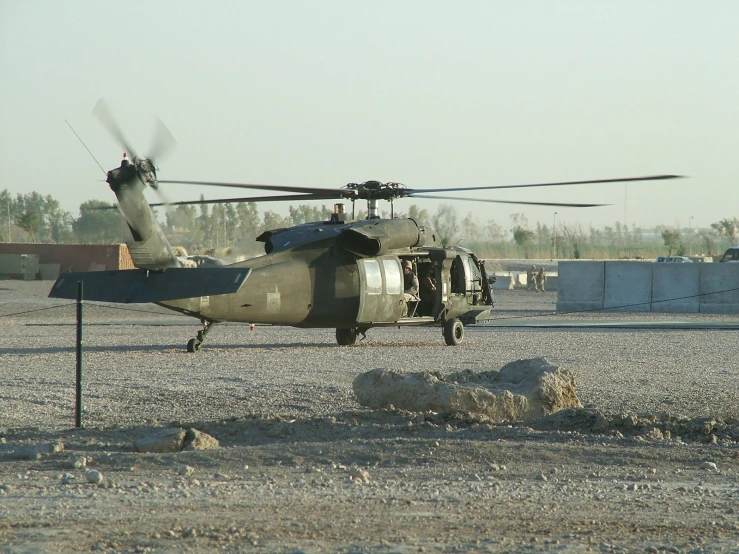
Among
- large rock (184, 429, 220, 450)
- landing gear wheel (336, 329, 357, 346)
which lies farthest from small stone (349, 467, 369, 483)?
landing gear wheel (336, 329, 357, 346)

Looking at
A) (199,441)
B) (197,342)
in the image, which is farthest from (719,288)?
(199,441)

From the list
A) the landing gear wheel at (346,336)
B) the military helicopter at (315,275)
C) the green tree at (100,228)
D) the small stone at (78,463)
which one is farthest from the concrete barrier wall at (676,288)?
the green tree at (100,228)

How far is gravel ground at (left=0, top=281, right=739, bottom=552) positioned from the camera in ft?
18.7

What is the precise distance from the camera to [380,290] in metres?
19.6

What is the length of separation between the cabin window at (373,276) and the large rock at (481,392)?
8121mm

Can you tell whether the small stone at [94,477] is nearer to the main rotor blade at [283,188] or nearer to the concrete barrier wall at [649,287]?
the main rotor blade at [283,188]

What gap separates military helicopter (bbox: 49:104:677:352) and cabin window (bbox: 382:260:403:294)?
20 millimetres

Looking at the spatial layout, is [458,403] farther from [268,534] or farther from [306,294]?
[306,294]

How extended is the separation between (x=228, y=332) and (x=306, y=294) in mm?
8291

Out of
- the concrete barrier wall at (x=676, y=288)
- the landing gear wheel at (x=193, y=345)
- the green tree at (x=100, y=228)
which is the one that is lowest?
the landing gear wheel at (x=193, y=345)

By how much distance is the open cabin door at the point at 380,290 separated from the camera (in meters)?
19.3

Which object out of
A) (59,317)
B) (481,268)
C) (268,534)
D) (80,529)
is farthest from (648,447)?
(59,317)

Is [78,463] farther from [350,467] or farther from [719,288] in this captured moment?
[719,288]

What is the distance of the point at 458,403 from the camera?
10391 mm
